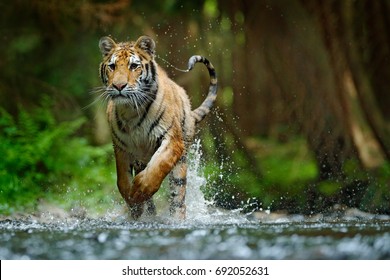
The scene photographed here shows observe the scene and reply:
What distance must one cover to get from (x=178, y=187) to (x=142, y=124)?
0.58 m

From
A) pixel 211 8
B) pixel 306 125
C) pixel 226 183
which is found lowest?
pixel 226 183

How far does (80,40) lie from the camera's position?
9.49 m

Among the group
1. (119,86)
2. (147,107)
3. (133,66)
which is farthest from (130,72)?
(147,107)

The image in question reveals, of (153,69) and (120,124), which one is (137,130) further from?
(153,69)

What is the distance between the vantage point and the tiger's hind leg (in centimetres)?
591

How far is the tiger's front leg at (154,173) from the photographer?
5445 millimetres

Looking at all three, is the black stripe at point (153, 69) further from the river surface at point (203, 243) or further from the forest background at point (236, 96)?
the forest background at point (236, 96)

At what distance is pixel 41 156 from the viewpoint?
8336mm

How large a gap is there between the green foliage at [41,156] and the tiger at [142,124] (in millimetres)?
2234

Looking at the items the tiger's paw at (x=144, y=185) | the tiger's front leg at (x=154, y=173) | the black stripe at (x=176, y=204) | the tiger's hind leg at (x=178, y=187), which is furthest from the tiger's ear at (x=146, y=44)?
the black stripe at (x=176, y=204)

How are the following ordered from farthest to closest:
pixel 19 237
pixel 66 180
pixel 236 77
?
pixel 236 77, pixel 66 180, pixel 19 237

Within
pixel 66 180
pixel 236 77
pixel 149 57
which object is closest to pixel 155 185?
pixel 149 57
